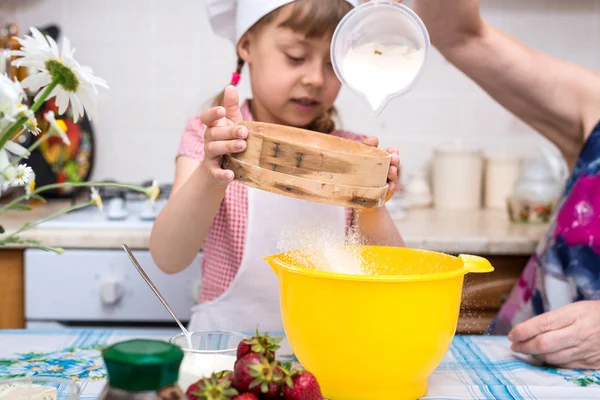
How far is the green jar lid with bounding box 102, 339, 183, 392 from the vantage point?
460 mm

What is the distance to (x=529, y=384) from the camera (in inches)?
33.0

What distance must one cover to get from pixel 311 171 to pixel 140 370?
0.33 m

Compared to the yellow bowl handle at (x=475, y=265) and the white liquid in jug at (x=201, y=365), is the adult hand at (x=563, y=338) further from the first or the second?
the white liquid in jug at (x=201, y=365)

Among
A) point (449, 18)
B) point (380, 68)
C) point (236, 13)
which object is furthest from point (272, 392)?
point (449, 18)

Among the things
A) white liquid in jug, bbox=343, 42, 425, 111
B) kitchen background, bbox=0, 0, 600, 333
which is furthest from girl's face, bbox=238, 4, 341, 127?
kitchen background, bbox=0, 0, 600, 333

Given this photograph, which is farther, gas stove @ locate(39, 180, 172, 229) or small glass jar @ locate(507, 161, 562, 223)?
small glass jar @ locate(507, 161, 562, 223)

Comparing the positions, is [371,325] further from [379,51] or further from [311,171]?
[379,51]

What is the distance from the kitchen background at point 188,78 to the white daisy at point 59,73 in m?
1.54

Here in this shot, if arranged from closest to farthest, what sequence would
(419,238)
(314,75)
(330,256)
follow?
(330,256) → (314,75) → (419,238)

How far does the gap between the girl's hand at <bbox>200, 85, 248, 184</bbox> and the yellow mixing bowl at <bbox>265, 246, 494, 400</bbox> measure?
15 centimetres

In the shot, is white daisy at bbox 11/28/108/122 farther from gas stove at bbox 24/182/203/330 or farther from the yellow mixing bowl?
gas stove at bbox 24/182/203/330

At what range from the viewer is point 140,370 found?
0.46 m

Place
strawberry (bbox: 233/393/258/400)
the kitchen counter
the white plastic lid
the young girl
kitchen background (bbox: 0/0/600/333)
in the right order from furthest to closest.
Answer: kitchen background (bbox: 0/0/600/333) → the kitchen counter → the young girl → the white plastic lid → strawberry (bbox: 233/393/258/400)

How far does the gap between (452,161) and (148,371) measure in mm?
1803
